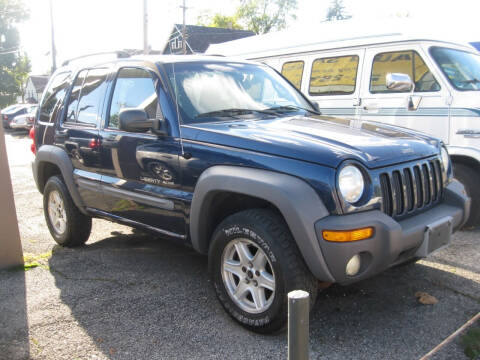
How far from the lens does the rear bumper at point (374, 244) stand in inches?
106

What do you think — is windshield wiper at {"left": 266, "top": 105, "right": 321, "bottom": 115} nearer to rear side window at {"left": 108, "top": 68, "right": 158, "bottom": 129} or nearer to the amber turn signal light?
rear side window at {"left": 108, "top": 68, "right": 158, "bottom": 129}

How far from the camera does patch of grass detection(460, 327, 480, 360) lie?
9.20ft

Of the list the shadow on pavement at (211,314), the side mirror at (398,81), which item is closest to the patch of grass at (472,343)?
the shadow on pavement at (211,314)

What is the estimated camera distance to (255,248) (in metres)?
3.16

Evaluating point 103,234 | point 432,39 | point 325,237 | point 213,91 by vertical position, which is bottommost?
point 103,234

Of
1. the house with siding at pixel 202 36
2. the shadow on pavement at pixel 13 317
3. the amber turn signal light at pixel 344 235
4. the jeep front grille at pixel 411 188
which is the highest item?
the house with siding at pixel 202 36

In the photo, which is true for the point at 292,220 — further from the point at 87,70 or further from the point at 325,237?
the point at 87,70

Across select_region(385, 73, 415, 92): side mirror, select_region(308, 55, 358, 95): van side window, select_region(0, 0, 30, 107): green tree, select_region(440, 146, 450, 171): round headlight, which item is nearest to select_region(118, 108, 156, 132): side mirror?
select_region(440, 146, 450, 171): round headlight

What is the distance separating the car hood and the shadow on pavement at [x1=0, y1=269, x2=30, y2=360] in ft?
5.72

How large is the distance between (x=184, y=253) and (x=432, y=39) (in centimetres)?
384

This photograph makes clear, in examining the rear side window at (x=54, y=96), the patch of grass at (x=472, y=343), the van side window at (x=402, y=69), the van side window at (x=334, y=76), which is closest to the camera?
the patch of grass at (x=472, y=343)

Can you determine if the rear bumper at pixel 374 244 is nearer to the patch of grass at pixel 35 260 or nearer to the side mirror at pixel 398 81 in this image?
the side mirror at pixel 398 81

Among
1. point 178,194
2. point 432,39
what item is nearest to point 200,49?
point 432,39

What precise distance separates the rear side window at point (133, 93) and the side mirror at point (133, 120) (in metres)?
0.23
